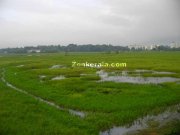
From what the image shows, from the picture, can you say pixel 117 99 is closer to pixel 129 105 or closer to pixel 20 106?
pixel 129 105

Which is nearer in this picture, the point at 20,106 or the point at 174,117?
the point at 174,117

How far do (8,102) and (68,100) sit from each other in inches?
171

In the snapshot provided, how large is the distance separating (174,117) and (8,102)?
37.8 feet

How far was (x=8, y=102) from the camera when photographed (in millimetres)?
19797

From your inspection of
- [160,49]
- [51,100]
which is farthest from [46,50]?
[51,100]

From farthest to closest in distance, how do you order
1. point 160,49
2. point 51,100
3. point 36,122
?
point 160,49
point 51,100
point 36,122

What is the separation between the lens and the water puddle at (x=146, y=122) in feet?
44.0

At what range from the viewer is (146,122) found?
578 inches

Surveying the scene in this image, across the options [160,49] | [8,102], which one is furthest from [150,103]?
[160,49]

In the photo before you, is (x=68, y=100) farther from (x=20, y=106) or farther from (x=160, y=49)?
(x=160, y=49)

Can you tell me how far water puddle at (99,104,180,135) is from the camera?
44.0ft

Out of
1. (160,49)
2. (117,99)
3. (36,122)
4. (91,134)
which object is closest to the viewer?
(91,134)

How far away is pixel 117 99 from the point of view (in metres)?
19.5

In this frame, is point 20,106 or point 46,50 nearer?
point 20,106
